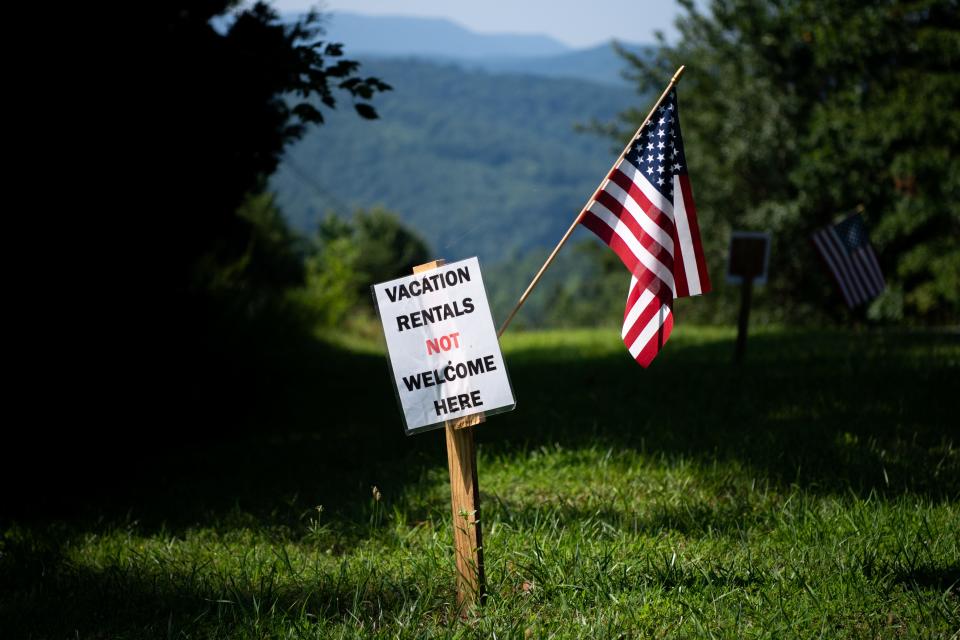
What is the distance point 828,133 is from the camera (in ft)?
64.7

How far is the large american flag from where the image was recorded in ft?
10.9

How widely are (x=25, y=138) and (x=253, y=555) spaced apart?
130 inches

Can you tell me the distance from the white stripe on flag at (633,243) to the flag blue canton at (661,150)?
206 millimetres

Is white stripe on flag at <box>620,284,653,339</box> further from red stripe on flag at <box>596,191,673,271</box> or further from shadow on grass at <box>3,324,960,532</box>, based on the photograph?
A: shadow on grass at <box>3,324,960,532</box>

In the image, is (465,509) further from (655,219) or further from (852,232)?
(852,232)

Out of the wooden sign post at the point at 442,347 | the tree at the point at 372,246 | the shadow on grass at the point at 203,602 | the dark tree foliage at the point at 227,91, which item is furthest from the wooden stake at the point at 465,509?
the tree at the point at 372,246

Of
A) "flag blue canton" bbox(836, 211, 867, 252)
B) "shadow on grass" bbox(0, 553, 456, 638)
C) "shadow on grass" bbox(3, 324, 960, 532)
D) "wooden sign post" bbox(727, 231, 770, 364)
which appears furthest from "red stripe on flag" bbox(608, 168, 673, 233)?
"flag blue canton" bbox(836, 211, 867, 252)

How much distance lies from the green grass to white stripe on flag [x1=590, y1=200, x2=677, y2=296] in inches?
45.8

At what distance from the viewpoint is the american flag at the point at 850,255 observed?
874 cm

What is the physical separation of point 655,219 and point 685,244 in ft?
0.60

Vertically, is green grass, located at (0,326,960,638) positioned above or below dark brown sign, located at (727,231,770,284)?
below

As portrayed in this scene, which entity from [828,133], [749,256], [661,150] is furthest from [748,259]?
[828,133]

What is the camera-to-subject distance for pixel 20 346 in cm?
564

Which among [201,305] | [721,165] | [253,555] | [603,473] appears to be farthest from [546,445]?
[721,165]
